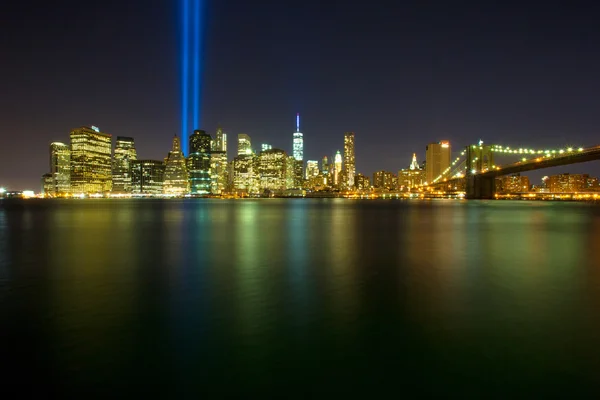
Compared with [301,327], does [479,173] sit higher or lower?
higher

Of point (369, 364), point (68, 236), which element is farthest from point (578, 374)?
point (68, 236)

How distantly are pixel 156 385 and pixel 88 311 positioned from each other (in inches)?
187

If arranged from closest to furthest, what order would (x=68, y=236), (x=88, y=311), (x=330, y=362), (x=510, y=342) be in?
(x=330, y=362), (x=510, y=342), (x=88, y=311), (x=68, y=236)

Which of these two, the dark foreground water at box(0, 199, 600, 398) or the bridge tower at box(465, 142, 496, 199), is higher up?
the bridge tower at box(465, 142, 496, 199)

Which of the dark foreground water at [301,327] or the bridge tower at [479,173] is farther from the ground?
the bridge tower at [479,173]

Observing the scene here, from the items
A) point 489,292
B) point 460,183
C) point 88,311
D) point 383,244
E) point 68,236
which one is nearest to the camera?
point 88,311

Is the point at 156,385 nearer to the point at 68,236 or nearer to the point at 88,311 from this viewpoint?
the point at 88,311

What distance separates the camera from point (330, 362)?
668cm

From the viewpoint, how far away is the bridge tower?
370 feet

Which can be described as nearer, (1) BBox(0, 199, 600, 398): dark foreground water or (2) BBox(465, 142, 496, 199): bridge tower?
(1) BBox(0, 199, 600, 398): dark foreground water

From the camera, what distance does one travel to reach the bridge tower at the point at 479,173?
370 feet

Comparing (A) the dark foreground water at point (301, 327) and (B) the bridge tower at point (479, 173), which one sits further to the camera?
(B) the bridge tower at point (479, 173)

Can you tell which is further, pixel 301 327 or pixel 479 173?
pixel 479 173

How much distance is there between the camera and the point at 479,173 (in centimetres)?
10981
